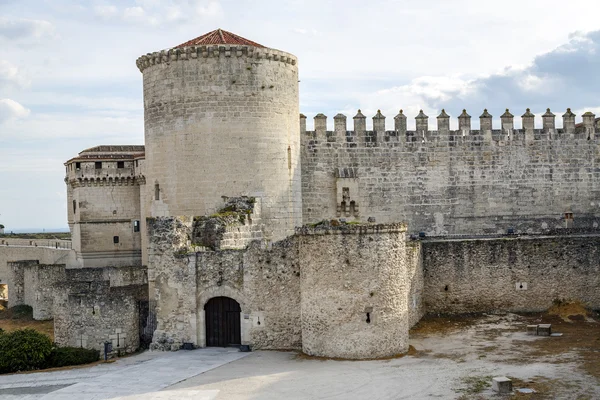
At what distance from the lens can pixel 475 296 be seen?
24438mm

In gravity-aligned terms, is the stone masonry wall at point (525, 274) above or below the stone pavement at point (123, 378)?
above

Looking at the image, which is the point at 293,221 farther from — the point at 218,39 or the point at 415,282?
the point at 218,39

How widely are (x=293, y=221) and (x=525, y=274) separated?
757 cm

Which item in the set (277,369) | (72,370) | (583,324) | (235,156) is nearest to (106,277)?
(235,156)

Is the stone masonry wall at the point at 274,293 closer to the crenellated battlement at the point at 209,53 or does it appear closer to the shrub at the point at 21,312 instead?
the crenellated battlement at the point at 209,53

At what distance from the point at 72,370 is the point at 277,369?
519 centimetres

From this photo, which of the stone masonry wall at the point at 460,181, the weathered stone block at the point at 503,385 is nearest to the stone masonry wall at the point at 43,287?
the stone masonry wall at the point at 460,181

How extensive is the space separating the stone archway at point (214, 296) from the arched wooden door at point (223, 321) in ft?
0.45

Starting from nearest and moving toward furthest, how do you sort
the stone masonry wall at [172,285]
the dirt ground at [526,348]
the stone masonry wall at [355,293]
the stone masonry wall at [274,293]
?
1. the dirt ground at [526,348]
2. the stone masonry wall at [355,293]
3. the stone masonry wall at [274,293]
4. the stone masonry wall at [172,285]

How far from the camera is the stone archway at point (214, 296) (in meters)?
20.2

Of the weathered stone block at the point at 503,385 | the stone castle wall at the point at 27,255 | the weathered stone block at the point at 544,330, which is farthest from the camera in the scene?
the stone castle wall at the point at 27,255

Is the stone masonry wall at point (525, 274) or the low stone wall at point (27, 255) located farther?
the low stone wall at point (27, 255)

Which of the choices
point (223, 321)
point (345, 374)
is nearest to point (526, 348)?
point (345, 374)

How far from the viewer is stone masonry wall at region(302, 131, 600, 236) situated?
28.4 metres
